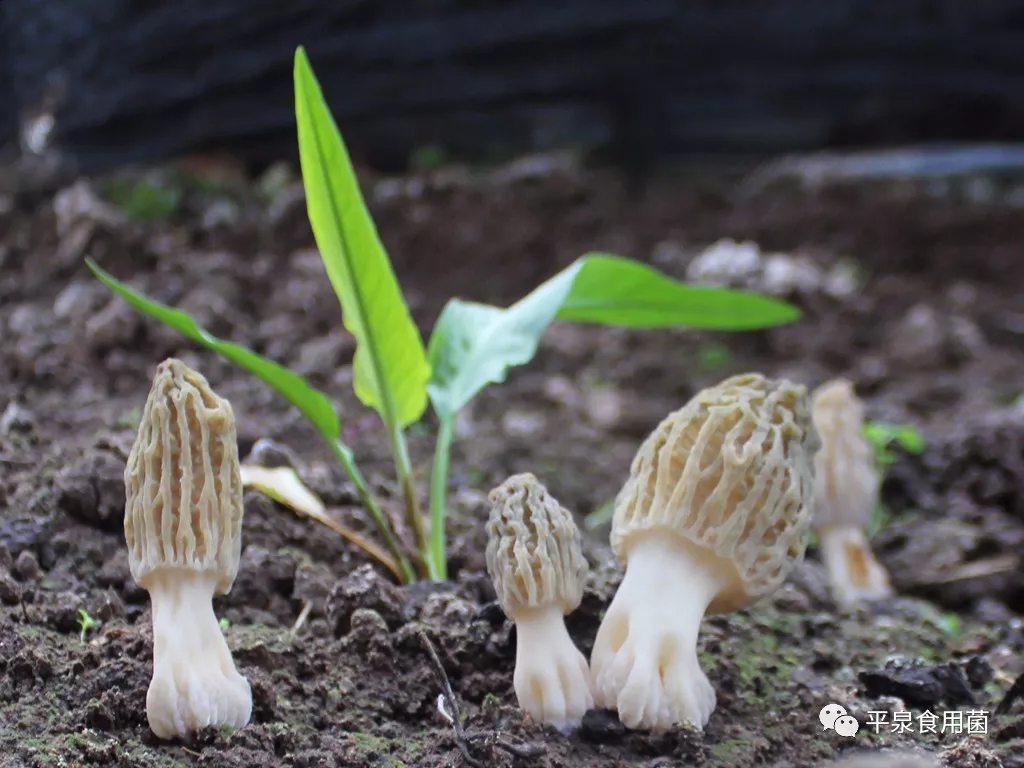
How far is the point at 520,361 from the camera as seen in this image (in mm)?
1776

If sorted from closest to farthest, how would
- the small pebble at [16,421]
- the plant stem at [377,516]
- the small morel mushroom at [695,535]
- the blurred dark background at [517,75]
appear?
1. the small morel mushroom at [695,535]
2. the plant stem at [377,516]
3. the small pebble at [16,421]
4. the blurred dark background at [517,75]

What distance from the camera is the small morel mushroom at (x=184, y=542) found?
130 cm

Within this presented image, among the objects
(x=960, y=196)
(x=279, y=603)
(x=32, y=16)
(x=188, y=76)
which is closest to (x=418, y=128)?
(x=188, y=76)

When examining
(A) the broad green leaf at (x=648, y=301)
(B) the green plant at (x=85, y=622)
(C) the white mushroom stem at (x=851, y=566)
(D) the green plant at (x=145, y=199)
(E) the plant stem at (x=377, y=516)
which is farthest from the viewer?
(D) the green plant at (x=145, y=199)

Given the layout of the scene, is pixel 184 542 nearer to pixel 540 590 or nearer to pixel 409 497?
pixel 540 590

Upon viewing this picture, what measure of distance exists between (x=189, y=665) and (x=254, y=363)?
0.48 meters

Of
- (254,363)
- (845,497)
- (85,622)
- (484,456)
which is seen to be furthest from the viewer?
(484,456)

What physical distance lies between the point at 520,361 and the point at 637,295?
0.31 meters

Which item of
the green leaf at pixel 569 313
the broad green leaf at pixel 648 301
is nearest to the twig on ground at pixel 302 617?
the green leaf at pixel 569 313

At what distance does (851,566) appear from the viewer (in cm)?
227

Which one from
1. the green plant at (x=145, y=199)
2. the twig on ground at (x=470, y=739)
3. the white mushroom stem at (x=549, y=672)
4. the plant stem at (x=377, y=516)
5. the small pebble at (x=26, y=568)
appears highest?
the green plant at (x=145, y=199)

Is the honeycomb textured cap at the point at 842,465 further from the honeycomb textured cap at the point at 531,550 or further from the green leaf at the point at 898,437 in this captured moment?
the honeycomb textured cap at the point at 531,550

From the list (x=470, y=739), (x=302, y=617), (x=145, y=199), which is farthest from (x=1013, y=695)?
(x=145, y=199)

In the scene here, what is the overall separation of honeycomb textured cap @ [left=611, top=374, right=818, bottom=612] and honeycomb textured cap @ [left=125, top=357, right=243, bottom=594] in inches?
20.3
